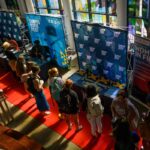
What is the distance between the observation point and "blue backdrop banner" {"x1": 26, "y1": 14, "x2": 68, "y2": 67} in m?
6.60

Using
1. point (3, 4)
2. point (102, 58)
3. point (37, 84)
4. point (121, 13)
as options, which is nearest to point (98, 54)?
point (102, 58)

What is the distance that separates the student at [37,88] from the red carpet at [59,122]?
22 centimetres

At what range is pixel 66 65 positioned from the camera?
7.30 meters

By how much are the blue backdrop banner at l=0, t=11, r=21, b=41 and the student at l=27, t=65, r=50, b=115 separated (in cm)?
363

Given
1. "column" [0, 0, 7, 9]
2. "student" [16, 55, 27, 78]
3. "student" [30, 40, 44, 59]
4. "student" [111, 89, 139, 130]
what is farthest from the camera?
"column" [0, 0, 7, 9]

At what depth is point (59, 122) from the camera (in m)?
5.49

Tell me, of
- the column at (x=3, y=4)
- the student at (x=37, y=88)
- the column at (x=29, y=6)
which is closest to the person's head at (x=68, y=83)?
the student at (x=37, y=88)

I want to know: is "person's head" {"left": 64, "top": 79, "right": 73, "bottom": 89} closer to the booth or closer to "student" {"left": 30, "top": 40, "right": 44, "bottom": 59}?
the booth

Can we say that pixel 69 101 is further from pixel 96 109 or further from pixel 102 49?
pixel 102 49

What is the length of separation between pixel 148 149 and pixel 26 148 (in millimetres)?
2105

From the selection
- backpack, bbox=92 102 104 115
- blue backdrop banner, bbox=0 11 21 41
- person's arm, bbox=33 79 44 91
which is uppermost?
blue backdrop banner, bbox=0 11 21 41

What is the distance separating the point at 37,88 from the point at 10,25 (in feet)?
13.6

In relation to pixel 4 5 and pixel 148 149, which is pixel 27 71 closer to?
pixel 148 149

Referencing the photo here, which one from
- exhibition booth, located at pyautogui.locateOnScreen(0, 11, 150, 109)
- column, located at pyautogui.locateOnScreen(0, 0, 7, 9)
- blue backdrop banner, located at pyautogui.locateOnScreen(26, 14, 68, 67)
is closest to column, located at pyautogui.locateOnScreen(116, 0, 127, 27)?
exhibition booth, located at pyautogui.locateOnScreen(0, 11, 150, 109)
